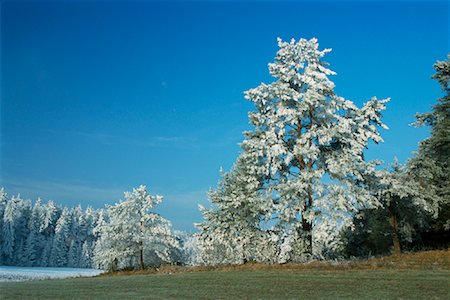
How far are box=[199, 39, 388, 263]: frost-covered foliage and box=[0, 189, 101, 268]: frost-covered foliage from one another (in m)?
83.4

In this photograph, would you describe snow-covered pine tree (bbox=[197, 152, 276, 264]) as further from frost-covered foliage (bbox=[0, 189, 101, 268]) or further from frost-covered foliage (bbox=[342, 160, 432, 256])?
frost-covered foliage (bbox=[0, 189, 101, 268])

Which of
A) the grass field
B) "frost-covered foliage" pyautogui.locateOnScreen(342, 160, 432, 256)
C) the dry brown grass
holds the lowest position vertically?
the grass field

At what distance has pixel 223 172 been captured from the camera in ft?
97.2

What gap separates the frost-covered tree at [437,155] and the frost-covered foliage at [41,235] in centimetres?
8988

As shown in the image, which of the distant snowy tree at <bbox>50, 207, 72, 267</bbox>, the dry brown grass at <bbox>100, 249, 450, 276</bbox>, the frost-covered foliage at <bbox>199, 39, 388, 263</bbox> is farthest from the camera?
the distant snowy tree at <bbox>50, 207, 72, 267</bbox>

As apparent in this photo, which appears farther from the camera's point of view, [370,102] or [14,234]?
[14,234]

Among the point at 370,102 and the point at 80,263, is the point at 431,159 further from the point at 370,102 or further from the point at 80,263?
the point at 80,263

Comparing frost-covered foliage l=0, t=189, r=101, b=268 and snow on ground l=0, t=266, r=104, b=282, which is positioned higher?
frost-covered foliage l=0, t=189, r=101, b=268

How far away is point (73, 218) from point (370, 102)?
99807 mm

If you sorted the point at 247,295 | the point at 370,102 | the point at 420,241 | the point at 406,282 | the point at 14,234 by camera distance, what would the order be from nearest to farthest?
the point at 247,295, the point at 406,282, the point at 370,102, the point at 420,241, the point at 14,234

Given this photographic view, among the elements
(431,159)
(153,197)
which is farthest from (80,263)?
(431,159)

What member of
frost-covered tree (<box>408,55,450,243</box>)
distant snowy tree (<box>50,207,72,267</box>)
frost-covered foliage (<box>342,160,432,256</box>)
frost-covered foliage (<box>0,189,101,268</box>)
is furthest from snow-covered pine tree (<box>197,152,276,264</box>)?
distant snowy tree (<box>50,207,72,267</box>)

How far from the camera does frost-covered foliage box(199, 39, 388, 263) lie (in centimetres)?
2303

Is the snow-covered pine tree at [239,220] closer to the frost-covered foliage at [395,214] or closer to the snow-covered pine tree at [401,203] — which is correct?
the frost-covered foliage at [395,214]
